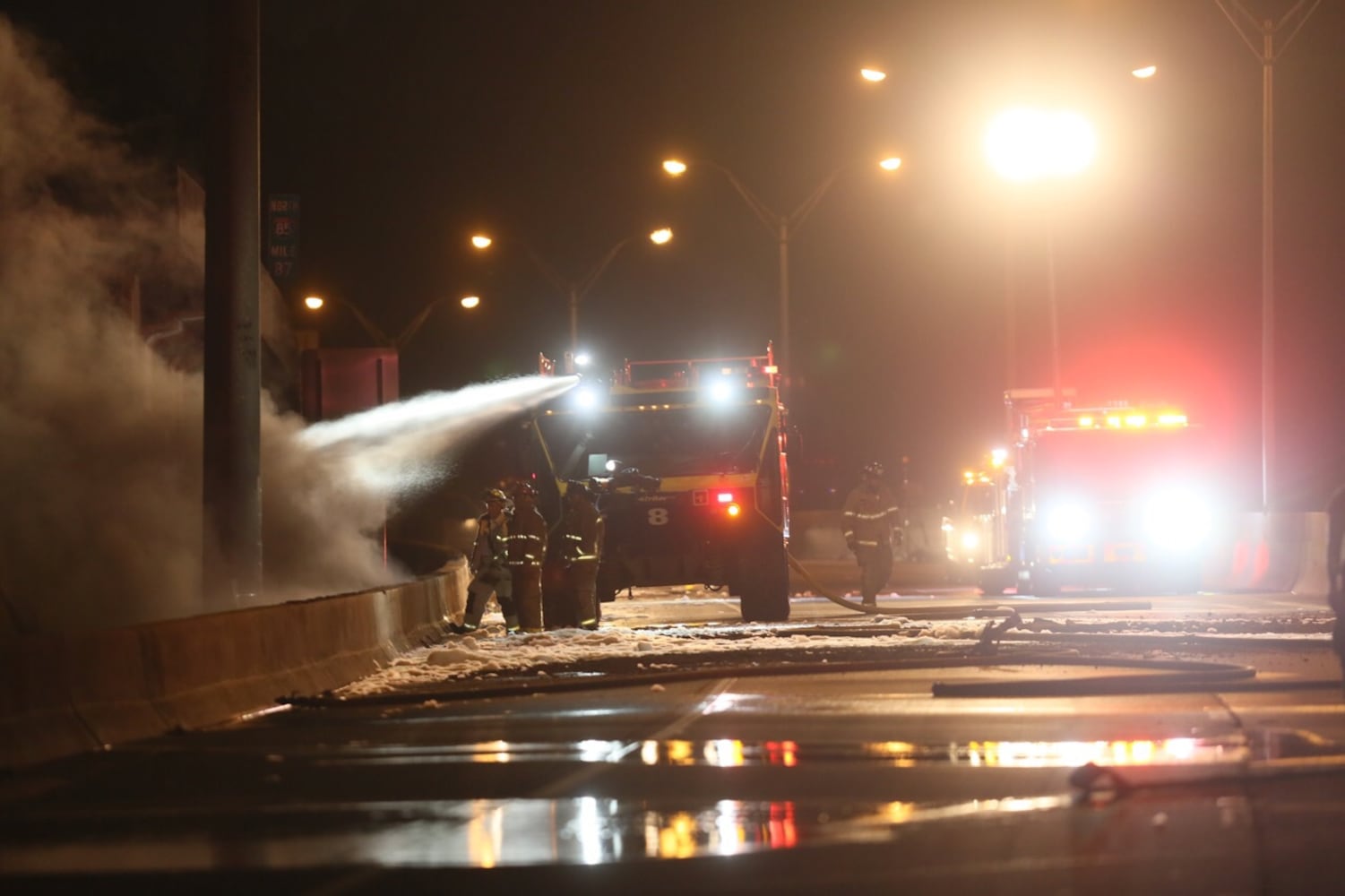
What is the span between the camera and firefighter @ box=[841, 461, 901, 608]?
22.3m

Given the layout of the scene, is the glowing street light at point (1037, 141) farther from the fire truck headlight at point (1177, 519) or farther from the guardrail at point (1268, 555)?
the fire truck headlight at point (1177, 519)

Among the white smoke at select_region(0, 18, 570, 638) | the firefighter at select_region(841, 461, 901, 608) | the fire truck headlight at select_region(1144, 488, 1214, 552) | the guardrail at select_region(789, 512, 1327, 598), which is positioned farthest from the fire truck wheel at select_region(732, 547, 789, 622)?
the fire truck headlight at select_region(1144, 488, 1214, 552)

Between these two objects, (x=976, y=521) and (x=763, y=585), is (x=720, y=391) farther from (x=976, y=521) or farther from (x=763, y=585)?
(x=976, y=521)

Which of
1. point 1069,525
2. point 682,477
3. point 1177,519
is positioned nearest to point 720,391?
point 682,477

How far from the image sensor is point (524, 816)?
7633 millimetres

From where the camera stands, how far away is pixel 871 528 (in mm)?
22641

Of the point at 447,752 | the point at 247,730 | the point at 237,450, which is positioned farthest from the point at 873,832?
the point at 237,450

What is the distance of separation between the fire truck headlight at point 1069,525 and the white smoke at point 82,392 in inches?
325

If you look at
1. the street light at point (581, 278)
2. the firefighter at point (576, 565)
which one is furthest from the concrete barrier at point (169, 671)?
the street light at point (581, 278)

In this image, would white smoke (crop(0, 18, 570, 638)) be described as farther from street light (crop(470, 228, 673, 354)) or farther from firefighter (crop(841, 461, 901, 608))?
street light (crop(470, 228, 673, 354))

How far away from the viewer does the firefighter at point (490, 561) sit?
18.7 metres

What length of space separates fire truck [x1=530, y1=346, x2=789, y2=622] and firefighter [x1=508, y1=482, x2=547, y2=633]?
3.62ft

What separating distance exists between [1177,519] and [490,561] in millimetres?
10288

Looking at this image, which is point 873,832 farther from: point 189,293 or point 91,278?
point 189,293
